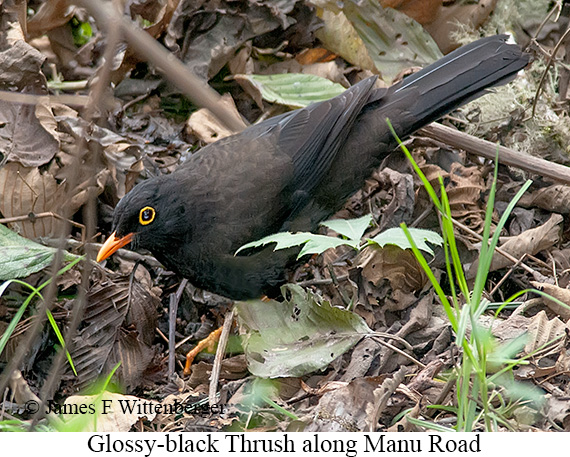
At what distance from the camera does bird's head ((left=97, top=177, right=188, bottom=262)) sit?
180 inches

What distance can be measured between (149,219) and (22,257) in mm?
796

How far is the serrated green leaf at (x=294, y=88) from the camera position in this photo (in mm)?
5945

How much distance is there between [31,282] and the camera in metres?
4.88

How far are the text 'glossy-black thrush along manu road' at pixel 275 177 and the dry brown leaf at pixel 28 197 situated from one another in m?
0.82

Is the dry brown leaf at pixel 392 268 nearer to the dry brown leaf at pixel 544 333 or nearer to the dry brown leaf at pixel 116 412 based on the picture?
the dry brown leaf at pixel 544 333

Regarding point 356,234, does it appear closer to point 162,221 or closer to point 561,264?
point 162,221

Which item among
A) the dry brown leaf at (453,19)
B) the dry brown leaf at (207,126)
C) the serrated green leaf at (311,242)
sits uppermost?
the dry brown leaf at (453,19)

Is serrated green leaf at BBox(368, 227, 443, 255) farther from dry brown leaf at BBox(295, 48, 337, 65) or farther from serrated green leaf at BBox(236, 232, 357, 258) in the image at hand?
dry brown leaf at BBox(295, 48, 337, 65)

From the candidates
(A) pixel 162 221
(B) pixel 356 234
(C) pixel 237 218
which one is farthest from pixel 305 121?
(B) pixel 356 234

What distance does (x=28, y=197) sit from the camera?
512 cm

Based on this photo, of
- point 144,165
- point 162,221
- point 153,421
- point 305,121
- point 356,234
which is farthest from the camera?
point 144,165

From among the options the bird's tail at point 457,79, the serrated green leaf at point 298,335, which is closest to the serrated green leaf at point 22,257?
the serrated green leaf at point 298,335

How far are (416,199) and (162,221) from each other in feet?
6.06

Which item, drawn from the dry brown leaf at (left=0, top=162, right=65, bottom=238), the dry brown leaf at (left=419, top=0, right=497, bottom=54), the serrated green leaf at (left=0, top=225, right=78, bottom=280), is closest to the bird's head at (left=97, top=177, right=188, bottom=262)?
the serrated green leaf at (left=0, top=225, right=78, bottom=280)
